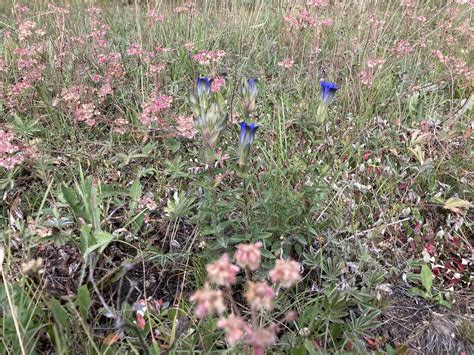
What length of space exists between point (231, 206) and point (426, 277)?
2.70 ft

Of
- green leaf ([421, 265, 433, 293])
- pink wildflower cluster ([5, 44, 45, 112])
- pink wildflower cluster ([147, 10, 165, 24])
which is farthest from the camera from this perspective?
pink wildflower cluster ([147, 10, 165, 24])

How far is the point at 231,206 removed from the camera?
1.61m

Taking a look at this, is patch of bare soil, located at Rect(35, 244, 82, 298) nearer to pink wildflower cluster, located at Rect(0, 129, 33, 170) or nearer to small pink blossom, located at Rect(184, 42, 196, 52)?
pink wildflower cluster, located at Rect(0, 129, 33, 170)

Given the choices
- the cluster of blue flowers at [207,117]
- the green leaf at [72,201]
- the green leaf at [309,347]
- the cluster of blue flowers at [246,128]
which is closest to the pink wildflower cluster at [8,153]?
the green leaf at [72,201]

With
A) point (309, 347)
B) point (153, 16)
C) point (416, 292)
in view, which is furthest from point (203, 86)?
point (153, 16)

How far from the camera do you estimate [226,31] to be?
327 cm

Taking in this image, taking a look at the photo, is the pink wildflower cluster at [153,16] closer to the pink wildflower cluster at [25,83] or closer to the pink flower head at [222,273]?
the pink wildflower cluster at [25,83]

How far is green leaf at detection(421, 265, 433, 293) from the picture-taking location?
1728 mm

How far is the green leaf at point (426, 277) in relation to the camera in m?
1.73

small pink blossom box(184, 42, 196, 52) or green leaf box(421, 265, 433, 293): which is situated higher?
small pink blossom box(184, 42, 196, 52)

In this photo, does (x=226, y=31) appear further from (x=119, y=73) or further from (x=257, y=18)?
(x=119, y=73)

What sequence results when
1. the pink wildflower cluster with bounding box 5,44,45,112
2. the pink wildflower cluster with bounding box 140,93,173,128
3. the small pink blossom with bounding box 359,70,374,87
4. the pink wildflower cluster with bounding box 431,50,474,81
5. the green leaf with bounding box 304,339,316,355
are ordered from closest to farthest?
the green leaf with bounding box 304,339,316,355 < the pink wildflower cluster with bounding box 140,93,173,128 < the pink wildflower cluster with bounding box 5,44,45,112 < the small pink blossom with bounding box 359,70,374,87 < the pink wildflower cluster with bounding box 431,50,474,81

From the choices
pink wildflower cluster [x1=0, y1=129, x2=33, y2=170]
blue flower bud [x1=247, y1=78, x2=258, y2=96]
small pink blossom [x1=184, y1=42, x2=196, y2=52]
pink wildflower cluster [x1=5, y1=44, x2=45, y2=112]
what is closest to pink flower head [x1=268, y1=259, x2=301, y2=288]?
blue flower bud [x1=247, y1=78, x2=258, y2=96]

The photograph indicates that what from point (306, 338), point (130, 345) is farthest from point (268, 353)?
point (130, 345)
